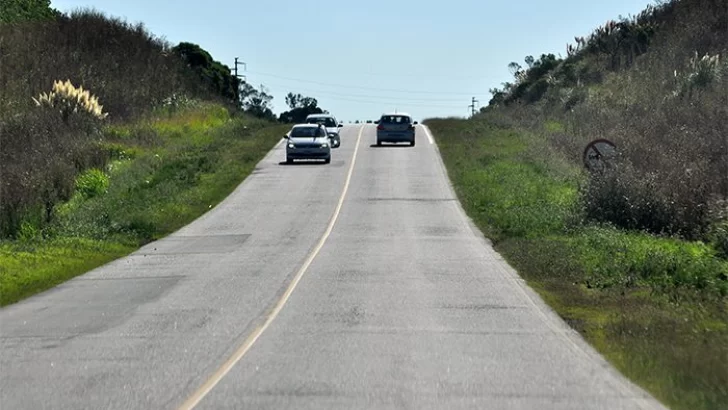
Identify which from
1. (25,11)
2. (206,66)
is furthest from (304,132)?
(206,66)

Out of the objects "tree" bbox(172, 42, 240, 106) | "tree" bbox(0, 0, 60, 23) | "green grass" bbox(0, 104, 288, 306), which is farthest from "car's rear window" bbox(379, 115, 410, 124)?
"tree" bbox(172, 42, 240, 106)

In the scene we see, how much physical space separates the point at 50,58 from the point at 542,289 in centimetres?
4608

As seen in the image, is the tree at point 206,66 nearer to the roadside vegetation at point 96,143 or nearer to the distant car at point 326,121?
the roadside vegetation at point 96,143

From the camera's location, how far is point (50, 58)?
59344 millimetres

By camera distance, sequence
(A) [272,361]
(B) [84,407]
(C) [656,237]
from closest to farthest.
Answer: (B) [84,407] → (A) [272,361] → (C) [656,237]

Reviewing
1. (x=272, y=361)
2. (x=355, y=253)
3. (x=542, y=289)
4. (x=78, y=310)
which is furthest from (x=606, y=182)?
(x=272, y=361)

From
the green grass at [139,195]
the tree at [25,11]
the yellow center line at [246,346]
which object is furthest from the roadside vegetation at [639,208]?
the tree at [25,11]

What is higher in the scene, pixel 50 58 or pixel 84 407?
pixel 50 58

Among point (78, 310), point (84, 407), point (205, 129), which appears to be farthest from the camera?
point (205, 129)

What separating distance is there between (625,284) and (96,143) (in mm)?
31704

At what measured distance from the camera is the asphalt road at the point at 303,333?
10.3 metres

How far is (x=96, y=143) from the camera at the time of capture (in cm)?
4594

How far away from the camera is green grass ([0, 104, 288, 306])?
22.2 m

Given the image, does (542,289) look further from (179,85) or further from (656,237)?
(179,85)
